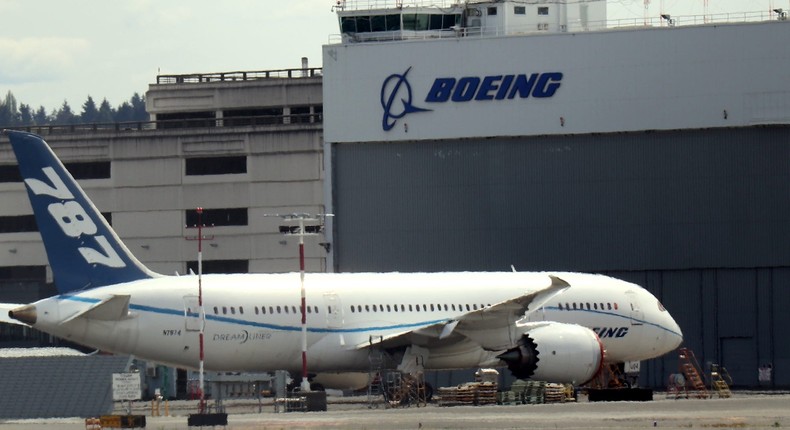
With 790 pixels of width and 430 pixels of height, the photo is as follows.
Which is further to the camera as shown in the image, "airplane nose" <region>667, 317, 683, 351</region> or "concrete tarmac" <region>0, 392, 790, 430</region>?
"airplane nose" <region>667, 317, 683, 351</region>

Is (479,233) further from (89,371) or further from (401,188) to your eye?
(89,371)

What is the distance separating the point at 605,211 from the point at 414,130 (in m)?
9.27

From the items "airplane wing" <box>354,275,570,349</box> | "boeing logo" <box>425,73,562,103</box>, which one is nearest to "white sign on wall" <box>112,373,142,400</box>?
"airplane wing" <box>354,275,570,349</box>

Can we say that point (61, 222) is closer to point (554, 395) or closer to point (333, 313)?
point (333, 313)

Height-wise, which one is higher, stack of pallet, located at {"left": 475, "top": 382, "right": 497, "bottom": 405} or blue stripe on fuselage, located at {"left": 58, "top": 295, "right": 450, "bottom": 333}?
blue stripe on fuselage, located at {"left": 58, "top": 295, "right": 450, "bottom": 333}

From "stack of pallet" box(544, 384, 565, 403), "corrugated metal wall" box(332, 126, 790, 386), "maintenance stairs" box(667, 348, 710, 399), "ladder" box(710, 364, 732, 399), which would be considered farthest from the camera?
"corrugated metal wall" box(332, 126, 790, 386)

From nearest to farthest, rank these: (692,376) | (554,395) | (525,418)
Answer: (525,418) → (554,395) → (692,376)

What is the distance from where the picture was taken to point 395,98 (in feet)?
236

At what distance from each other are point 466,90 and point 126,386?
32807 mm

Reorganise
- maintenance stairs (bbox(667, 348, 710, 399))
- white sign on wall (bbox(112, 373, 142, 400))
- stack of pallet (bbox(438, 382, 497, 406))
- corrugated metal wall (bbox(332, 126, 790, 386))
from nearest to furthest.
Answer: white sign on wall (bbox(112, 373, 142, 400)) → stack of pallet (bbox(438, 382, 497, 406)) → maintenance stairs (bbox(667, 348, 710, 399)) → corrugated metal wall (bbox(332, 126, 790, 386))

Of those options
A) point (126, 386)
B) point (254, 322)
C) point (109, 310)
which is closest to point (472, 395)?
point (254, 322)

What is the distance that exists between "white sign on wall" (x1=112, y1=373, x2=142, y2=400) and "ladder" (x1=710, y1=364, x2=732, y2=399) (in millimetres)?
22898

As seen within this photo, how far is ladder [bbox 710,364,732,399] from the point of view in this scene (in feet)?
190

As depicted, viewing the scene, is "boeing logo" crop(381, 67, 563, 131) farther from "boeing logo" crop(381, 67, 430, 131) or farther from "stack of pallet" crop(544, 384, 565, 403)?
"stack of pallet" crop(544, 384, 565, 403)
